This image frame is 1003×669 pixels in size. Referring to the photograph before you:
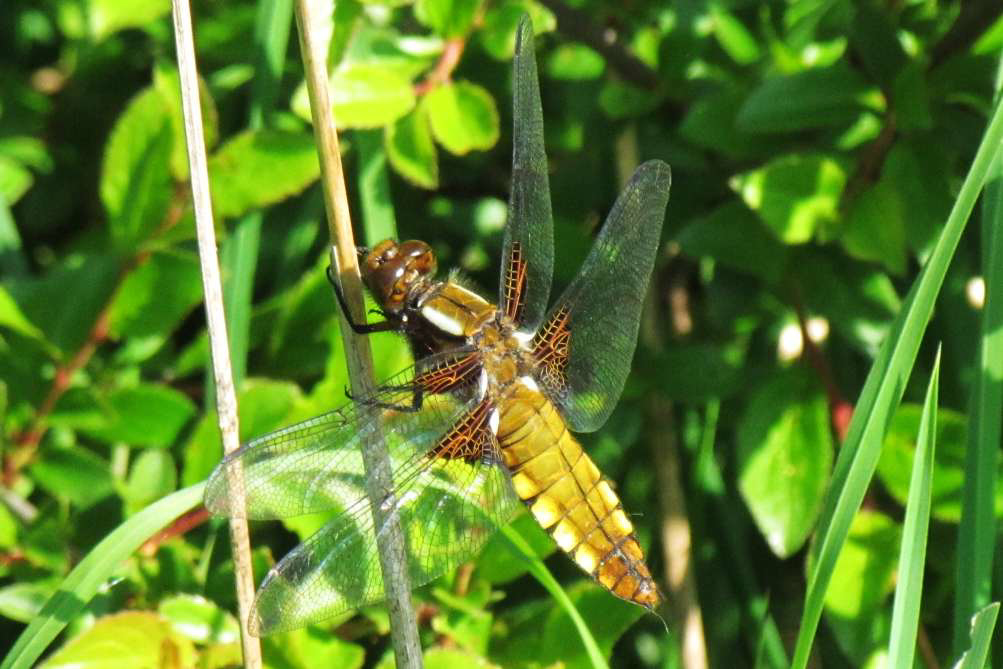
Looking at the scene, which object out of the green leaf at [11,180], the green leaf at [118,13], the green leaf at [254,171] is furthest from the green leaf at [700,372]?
the green leaf at [11,180]

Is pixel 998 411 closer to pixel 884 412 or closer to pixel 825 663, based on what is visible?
pixel 884 412

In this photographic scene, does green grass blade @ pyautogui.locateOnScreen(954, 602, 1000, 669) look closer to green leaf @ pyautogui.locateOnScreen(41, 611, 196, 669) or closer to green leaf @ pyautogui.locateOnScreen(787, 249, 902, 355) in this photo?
green leaf @ pyautogui.locateOnScreen(787, 249, 902, 355)

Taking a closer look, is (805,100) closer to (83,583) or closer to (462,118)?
(462,118)

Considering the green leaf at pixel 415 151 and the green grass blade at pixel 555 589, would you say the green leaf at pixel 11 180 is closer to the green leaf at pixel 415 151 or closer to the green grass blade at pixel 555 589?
the green leaf at pixel 415 151

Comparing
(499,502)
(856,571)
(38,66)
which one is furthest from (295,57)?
(856,571)

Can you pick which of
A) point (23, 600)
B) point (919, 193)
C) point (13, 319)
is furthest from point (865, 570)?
point (13, 319)

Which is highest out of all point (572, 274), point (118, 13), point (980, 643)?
point (118, 13)
